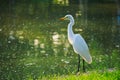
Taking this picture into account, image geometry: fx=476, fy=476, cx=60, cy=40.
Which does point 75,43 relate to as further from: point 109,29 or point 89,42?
point 109,29

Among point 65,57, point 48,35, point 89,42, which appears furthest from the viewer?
point 48,35

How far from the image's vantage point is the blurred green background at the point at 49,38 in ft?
41.5

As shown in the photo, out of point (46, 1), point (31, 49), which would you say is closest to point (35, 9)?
point (46, 1)

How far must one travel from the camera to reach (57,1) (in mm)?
32344

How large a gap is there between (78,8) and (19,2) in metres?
4.56

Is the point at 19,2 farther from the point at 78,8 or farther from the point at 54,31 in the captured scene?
the point at 54,31

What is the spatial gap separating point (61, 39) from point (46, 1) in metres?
15.1

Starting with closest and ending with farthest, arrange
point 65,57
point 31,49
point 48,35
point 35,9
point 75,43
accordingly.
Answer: point 75,43
point 65,57
point 31,49
point 48,35
point 35,9

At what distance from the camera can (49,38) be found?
57.0 ft

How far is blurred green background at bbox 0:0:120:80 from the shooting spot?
41.5ft

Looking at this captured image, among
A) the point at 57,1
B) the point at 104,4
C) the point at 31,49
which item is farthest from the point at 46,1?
the point at 31,49

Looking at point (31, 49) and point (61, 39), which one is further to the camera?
point (61, 39)

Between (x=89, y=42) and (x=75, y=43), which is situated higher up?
(x=75, y=43)

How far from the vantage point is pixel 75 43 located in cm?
1170
